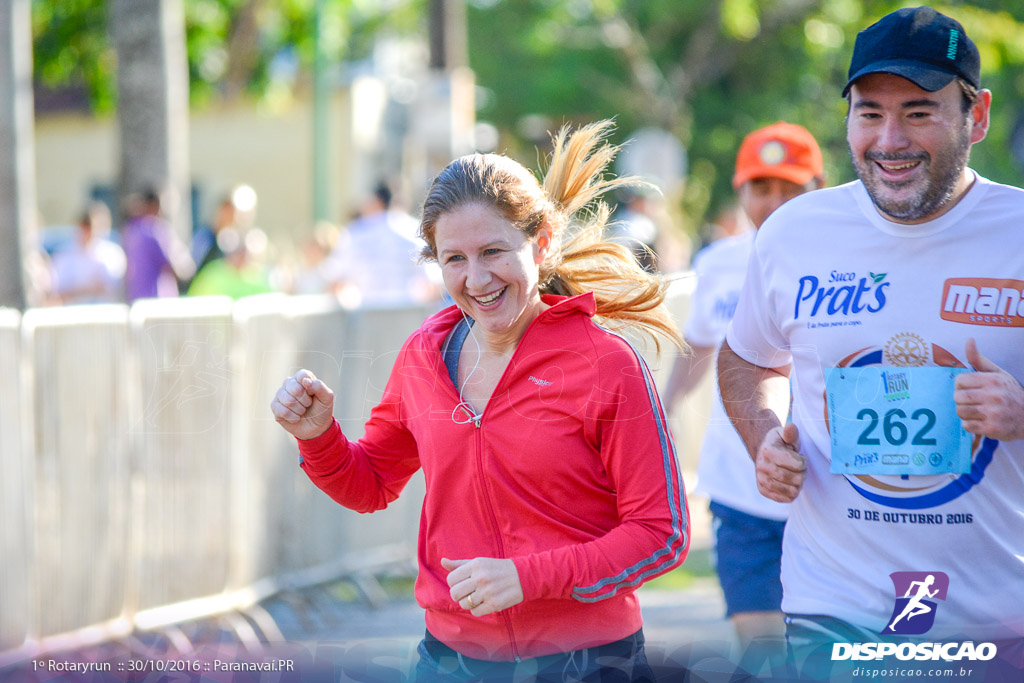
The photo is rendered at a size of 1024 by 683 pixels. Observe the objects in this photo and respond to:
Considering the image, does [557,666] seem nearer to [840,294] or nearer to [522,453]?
[522,453]

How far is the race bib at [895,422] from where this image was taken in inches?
106

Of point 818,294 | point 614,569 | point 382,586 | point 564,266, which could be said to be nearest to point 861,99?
point 818,294

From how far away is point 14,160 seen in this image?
722 cm

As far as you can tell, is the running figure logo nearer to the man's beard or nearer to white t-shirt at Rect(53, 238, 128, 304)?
the man's beard

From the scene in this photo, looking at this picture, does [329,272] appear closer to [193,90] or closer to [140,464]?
[140,464]

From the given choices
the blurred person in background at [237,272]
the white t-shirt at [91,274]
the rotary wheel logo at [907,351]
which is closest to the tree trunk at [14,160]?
the blurred person in background at [237,272]

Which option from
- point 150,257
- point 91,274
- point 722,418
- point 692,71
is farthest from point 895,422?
point 692,71

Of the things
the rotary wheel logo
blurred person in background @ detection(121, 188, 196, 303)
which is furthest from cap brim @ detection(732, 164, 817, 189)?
blurred person in background @ detection(121, 188, 196, 303)

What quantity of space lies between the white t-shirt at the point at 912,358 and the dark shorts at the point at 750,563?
4.14ft

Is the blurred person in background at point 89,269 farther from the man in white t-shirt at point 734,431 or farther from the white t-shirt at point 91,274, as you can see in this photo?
the man in white t-shirt at point 734,431

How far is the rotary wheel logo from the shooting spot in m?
2.73

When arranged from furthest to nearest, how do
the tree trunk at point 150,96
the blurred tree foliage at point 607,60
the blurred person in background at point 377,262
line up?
the blurred tree foliage at point 607,60
the tree trunk at point 150,96
the blurred person in background at point 377,262

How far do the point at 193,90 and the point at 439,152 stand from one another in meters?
14.9

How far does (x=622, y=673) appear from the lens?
268 centimetres
